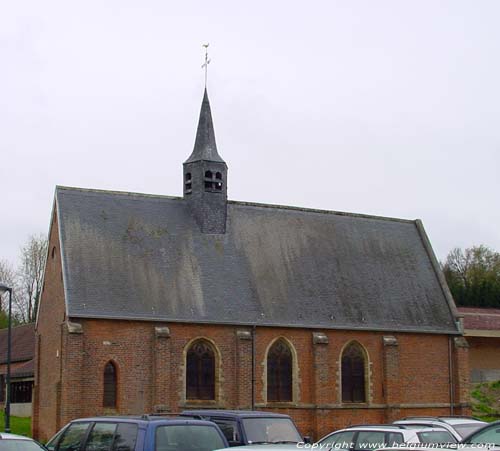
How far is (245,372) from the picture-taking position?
3481 cm

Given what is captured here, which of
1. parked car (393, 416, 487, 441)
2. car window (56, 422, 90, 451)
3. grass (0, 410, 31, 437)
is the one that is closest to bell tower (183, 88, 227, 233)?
grass (0, 410, 31, 437)

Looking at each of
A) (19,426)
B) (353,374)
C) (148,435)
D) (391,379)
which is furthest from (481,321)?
(148,435)

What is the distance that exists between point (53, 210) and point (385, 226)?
53.5 ft

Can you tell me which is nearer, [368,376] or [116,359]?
[116,359]

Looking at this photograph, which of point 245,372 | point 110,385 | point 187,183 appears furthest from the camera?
point 187,183

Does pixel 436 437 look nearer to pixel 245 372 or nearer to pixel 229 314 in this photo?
pixel 245 372

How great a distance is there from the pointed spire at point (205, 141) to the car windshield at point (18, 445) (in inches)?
968

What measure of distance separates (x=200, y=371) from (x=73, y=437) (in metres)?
18.4

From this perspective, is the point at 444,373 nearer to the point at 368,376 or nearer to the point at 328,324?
the point at 368,376

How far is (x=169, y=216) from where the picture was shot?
37.5 meters

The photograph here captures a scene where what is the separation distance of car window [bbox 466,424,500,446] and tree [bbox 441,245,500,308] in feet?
189

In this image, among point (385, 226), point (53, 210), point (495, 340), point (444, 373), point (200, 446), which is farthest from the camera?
point (495, 340)

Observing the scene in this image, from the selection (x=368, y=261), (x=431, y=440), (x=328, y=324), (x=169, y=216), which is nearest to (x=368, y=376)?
(x=328, y=324)

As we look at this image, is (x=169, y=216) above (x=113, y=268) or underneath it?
above
